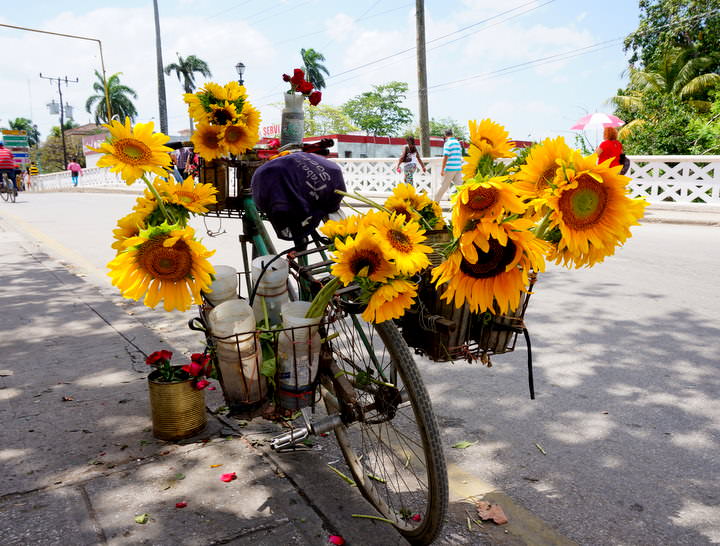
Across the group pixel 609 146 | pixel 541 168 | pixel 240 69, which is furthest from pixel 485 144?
pixel 240 69

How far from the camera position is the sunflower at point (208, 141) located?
3334mm

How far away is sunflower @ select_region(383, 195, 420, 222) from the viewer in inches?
92.1

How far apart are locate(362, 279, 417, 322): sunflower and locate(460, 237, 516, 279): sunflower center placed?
22cm

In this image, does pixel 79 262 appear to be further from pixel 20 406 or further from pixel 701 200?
pixel 701 200

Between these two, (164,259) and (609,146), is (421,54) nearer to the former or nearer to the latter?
(609,146)

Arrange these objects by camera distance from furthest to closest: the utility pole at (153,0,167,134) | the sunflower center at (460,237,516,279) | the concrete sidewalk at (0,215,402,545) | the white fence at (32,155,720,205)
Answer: the utility pole at (153,0,167,134) → the white fence at (32,155,720,205) → the concrete sidewalk at (0,215,402,545) → the sunflower center at (460,237,516,279)

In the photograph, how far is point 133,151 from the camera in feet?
8.29

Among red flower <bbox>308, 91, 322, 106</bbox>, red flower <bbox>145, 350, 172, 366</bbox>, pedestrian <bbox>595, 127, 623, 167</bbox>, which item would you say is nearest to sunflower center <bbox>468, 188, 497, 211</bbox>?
red flower <bbox>308, 91, 322, 106</bbox>

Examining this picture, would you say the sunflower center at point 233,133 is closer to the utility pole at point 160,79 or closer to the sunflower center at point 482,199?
the sunflower center at point 482,199

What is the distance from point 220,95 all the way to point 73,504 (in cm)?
218

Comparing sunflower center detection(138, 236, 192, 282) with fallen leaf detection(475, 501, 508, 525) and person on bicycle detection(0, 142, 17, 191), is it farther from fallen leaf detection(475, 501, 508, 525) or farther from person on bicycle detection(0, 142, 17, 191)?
person on bicycle detection(0, 142, 17, 191)

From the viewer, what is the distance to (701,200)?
13812 mm

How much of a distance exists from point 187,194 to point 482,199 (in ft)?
5.27

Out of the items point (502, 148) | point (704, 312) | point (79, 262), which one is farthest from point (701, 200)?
point (502, 148)
